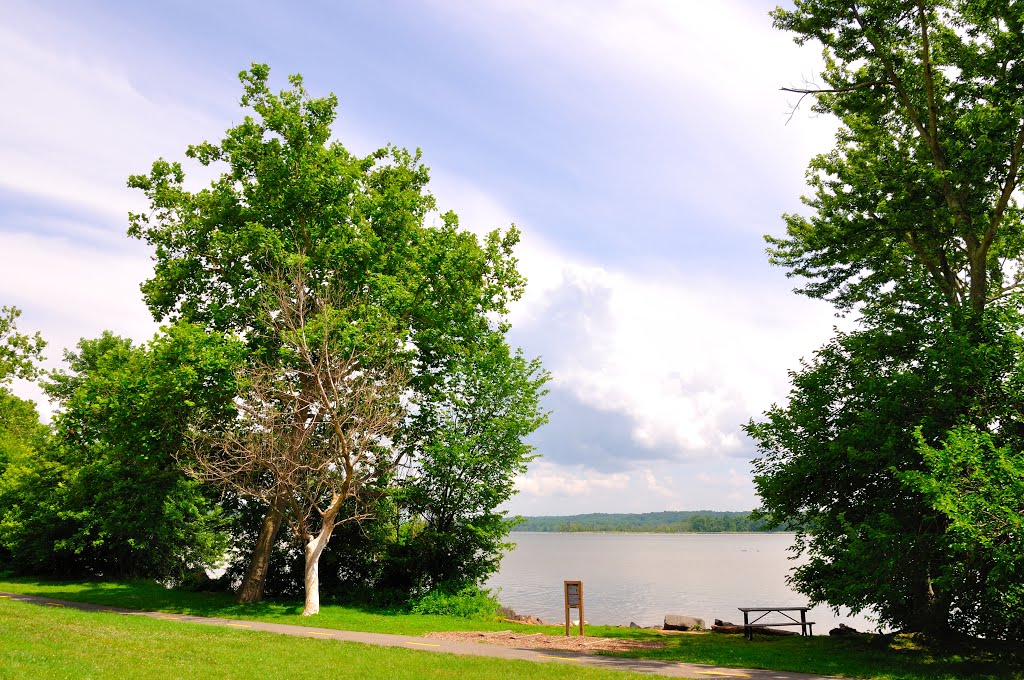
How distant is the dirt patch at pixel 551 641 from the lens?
1775 cm

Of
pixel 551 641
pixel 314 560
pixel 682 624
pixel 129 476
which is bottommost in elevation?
pixel 682 624

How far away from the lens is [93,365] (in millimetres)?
42719

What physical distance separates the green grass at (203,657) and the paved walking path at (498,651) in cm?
93

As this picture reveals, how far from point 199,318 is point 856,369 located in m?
22.7

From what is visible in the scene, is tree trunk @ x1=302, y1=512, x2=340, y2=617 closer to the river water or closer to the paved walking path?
the paved walking path

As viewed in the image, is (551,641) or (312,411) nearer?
(551,641)

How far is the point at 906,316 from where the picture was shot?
1903 centimetres

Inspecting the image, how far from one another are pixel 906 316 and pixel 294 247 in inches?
801

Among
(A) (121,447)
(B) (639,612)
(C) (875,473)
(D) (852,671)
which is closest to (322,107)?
(A) (121,447)

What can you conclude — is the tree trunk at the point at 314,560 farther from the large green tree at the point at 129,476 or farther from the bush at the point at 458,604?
the large green tree at the point at 129,476

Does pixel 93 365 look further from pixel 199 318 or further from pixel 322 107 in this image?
pixel 322 107

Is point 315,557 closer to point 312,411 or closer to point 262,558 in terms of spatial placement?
point 262,558

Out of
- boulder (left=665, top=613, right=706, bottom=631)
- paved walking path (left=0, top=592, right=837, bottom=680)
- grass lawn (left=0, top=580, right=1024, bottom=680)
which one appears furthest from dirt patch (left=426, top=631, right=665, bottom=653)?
boulder (left=665, top=613, right=706, bottom=631)

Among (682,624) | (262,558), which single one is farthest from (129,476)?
(682,624)
